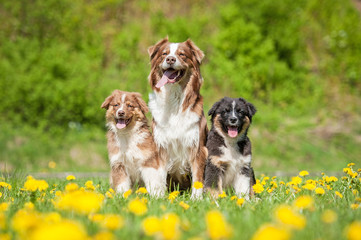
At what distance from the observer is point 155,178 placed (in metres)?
4.94

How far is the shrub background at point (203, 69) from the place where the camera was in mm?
14719

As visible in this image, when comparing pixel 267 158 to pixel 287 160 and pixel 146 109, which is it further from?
pixel 146 109

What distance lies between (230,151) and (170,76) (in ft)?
4.32

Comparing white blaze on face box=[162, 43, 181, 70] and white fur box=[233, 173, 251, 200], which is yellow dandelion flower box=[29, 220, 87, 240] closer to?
white fur box=[233, 173, 251, 200]

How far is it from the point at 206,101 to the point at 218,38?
3.29 meters

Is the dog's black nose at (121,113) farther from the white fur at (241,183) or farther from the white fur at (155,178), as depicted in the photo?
the white fur at (241,183)

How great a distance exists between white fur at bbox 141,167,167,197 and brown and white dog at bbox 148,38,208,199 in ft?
0.46

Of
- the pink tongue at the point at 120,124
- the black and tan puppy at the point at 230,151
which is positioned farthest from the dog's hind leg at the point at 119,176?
the black and tan puppy at the point at 230,151

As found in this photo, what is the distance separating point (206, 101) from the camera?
53.9 feet

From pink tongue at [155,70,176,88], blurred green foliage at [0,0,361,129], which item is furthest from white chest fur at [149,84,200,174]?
blurred green foliage at [0,0,361,129]

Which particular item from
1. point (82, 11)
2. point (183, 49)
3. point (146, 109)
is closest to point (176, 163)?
point (146, 109)

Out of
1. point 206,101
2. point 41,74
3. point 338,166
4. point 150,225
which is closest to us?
point 150,225

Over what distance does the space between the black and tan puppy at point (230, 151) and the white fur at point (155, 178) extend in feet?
2.22

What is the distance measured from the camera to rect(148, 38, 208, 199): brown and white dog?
16.0ft
